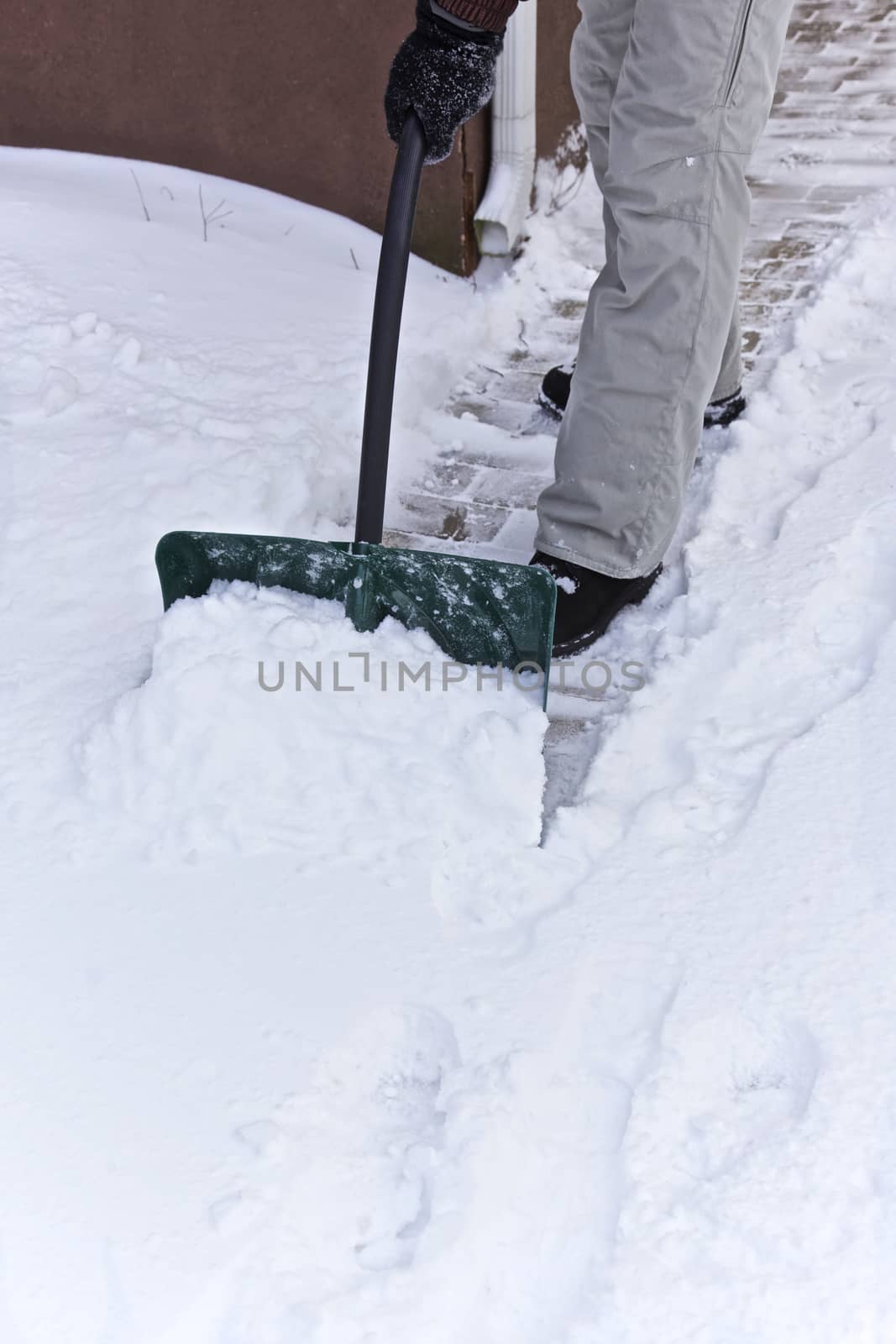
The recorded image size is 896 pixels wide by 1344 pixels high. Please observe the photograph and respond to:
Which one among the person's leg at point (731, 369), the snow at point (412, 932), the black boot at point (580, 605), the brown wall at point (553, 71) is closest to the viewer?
the snow at point (412, 932)

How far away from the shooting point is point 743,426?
217 cm

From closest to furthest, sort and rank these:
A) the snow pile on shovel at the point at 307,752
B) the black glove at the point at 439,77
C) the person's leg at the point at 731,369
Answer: the snow pile on shovel at the point at 307,752 < the black glove at the point at 439,77 < the person's leg at the point at 731,369

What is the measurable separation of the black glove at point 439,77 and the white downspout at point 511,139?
Answer: 3.87ft

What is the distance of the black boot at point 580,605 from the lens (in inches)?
69.1

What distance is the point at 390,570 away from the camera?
145 cm

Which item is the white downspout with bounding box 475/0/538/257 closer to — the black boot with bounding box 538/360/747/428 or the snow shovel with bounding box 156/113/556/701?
the black boot with bounding box 538/360/747/428

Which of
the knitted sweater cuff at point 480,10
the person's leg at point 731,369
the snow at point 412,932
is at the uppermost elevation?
the knitted sweater cuff at point 480,10

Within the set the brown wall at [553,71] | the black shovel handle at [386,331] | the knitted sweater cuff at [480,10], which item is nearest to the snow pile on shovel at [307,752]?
the black shovel handle at [386,331]

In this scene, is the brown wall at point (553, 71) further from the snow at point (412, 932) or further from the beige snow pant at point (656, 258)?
the snow at point (412, 932)

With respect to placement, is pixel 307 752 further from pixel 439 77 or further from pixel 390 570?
pixel 439 77

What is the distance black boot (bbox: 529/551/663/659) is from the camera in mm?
1754

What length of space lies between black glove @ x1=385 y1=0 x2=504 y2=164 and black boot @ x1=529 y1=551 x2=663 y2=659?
61 centimetres

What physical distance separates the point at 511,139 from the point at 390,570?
1.76m

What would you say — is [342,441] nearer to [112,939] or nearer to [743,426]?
[743,426]
